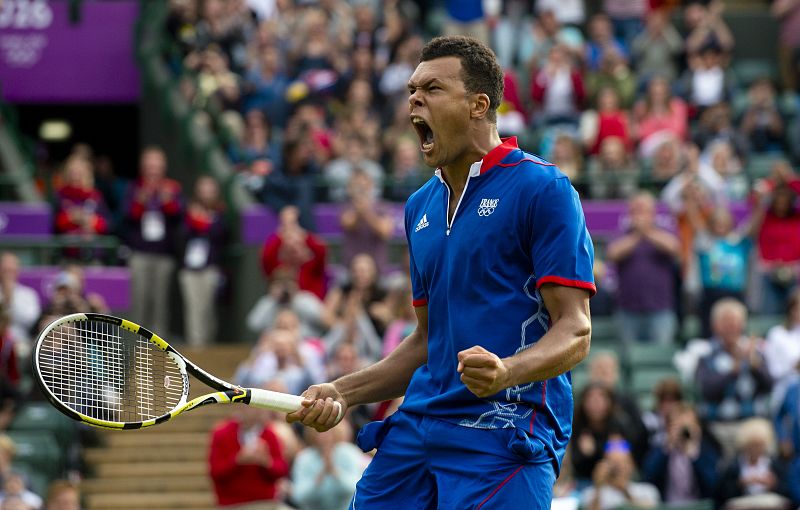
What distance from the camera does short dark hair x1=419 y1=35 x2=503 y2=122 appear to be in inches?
212

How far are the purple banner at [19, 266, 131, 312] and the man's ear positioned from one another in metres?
9.56

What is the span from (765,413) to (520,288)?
7.70 meters

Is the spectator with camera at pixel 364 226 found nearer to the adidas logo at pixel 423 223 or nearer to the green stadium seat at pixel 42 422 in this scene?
the green stadium seat at pixel 42 422

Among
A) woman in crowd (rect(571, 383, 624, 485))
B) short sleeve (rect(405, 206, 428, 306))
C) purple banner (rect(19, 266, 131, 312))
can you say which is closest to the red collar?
short sleeve (rect(405, 206, 428, 306))

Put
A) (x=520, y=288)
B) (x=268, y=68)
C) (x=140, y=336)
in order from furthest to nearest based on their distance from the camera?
1. (x=268, y=68)
2. (x=140, y=336)
3. (x=520, y=288)

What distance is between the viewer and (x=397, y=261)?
14.9 metres

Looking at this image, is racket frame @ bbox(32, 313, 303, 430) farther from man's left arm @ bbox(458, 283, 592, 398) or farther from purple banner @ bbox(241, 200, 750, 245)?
purple banner @ bbox(241, 200, 750, 245)

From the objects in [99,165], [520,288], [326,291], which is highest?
[520,288]

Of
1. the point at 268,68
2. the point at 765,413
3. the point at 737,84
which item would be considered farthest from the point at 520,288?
the point at 737,84

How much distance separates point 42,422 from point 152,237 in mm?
3145

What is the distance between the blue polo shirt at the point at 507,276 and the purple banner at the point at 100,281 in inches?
375

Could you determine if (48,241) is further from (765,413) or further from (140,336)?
(140,336)

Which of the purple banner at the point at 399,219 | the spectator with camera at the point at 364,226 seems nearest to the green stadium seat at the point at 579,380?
the spectator with camera at the point at 364,226

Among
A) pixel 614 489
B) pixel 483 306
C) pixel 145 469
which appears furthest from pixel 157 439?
pixel 483 306
